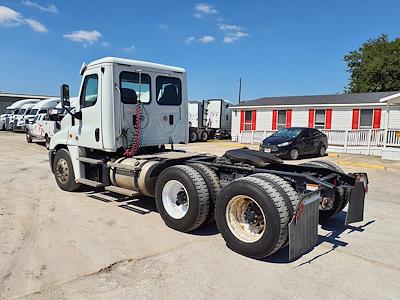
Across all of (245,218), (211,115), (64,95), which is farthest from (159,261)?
(211,115)

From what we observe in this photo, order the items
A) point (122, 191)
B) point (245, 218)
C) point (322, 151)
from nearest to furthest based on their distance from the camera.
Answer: point (245, 218), point (122, 191), point (322, 151)

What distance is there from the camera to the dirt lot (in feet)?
11.9

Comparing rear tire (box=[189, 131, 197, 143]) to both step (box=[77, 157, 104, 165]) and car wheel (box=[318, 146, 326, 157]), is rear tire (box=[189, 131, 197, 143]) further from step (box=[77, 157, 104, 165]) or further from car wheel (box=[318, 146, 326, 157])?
step (box=[77, 157, 104, 165])

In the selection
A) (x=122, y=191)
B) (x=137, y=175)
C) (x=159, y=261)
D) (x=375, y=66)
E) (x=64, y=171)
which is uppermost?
(x=375, y=66)

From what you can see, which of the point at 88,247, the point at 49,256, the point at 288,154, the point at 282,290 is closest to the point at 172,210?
the point at 88,247

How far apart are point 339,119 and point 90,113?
1897 centimetres

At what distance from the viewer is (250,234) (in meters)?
4.64

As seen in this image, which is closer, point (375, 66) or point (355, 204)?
point (355, 204)

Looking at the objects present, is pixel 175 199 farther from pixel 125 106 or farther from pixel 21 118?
pixel 21 118

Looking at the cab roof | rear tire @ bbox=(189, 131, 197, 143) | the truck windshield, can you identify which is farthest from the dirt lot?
the truck windshield

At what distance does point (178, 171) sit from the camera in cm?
540

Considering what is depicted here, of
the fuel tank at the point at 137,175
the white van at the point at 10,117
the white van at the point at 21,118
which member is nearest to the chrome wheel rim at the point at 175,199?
the fuel tank at the point at 137,175

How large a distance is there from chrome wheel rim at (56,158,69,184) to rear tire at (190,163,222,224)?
151 inches

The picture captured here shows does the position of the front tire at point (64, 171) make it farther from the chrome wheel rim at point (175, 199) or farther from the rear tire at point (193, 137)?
the rear tire at point (193, 137)
